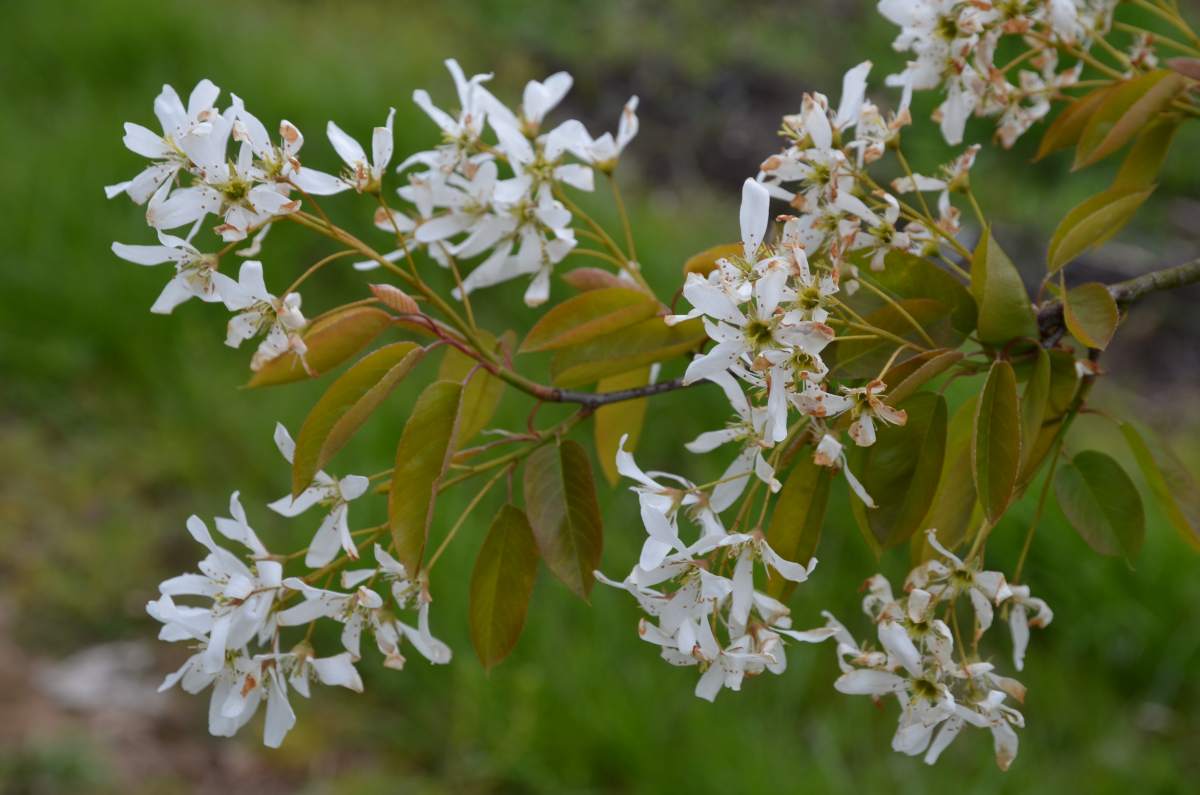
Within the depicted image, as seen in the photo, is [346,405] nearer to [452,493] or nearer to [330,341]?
[330,341]

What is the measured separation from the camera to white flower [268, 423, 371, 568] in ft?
2.40

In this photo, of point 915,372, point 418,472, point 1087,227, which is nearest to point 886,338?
point 915,372

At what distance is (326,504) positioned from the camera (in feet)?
2.65

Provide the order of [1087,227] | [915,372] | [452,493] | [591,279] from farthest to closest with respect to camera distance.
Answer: [452,493] < [591,279] < [1087,227] < [915,372]

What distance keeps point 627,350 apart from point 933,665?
27 centimetres

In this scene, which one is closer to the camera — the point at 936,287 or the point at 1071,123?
the point at 936,287

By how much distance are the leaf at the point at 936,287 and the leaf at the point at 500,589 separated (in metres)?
0.27

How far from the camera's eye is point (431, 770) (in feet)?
6.90

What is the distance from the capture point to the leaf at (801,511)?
2.29 ft

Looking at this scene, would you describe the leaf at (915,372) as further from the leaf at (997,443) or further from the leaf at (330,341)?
the leaf at (330,341)

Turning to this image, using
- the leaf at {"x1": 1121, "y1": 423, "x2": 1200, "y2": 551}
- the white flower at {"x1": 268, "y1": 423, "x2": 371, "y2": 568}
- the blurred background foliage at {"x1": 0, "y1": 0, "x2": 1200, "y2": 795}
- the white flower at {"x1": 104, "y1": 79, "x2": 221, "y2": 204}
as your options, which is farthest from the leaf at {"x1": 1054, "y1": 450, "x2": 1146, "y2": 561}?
the blurred background foliage at {"x1": 0, "y1": 0, "x2": 1200, "y2": 795}

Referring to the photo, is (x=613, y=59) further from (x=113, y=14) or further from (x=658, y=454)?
(x=658, y=454)

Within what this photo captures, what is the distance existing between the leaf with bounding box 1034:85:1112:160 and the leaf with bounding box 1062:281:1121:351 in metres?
0.24

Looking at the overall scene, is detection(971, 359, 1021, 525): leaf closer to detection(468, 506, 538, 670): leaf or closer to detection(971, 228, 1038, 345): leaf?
detection(971, 228, 1038, 345): leaf
